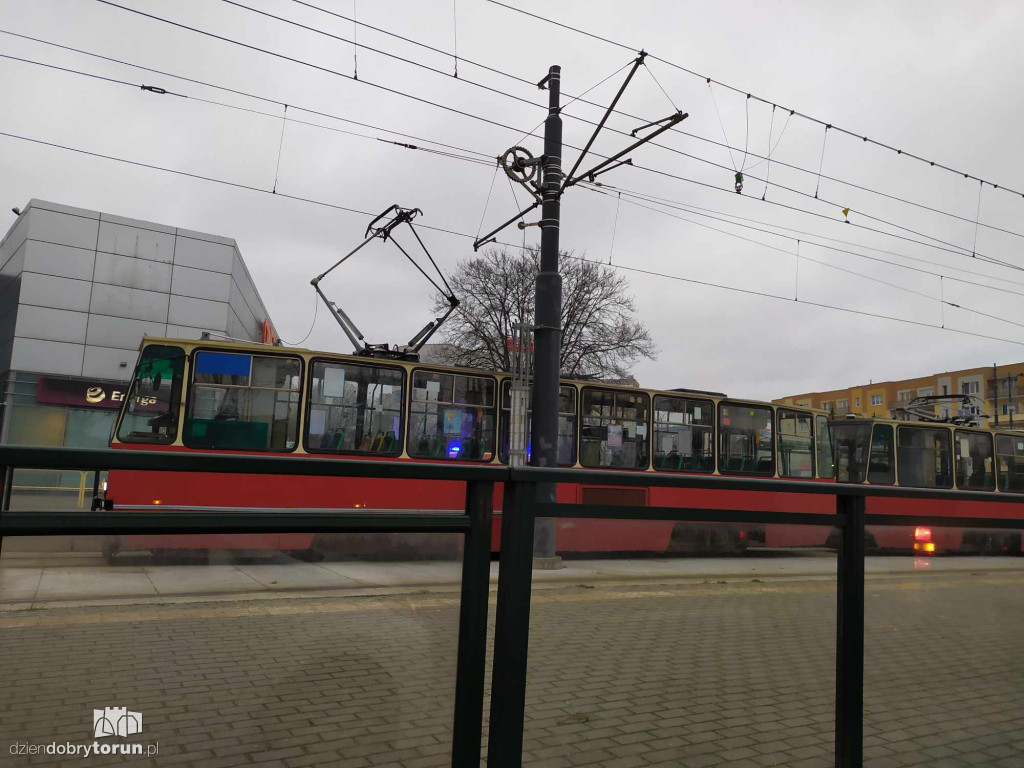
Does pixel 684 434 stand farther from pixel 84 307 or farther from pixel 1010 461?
pixel 84 307

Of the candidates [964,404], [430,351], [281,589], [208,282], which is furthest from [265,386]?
[430,351]

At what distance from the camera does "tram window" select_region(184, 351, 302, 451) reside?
33.0 feet

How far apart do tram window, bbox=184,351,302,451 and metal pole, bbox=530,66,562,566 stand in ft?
11.0

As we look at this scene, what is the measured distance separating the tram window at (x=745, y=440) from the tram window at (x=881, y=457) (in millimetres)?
3441

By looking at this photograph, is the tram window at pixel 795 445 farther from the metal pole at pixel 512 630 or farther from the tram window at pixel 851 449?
the metal pole at pixel 512 630

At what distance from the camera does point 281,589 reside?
2.24 m

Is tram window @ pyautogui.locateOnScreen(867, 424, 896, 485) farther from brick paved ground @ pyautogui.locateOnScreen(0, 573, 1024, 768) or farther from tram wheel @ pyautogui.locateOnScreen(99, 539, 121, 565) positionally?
tram wheel @ pyautogui.locateOnScreen(99, 539, 121, 565)

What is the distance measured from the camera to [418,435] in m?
11.3

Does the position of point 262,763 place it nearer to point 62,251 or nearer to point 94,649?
point 94,649

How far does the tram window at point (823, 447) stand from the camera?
14891mm

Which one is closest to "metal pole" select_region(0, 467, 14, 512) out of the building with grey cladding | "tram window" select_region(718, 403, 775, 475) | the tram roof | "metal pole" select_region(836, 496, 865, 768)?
"metal pole" select_region(836, 496, 865, 768)

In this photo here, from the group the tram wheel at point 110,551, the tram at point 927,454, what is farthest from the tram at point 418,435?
the tram at point 927,454

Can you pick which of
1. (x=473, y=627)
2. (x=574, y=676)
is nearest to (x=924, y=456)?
(x=574, y=676)

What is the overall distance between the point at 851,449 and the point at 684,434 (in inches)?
212
